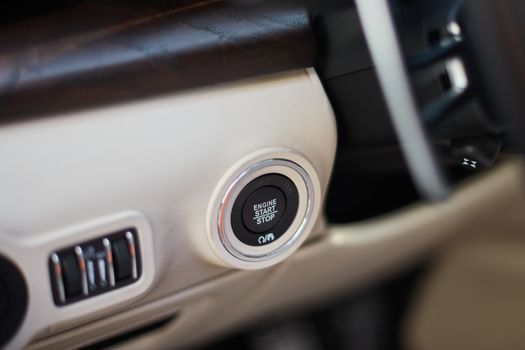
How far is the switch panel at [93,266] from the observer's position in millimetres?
685

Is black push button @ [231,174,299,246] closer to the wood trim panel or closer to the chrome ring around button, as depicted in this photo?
the chrome ring around button

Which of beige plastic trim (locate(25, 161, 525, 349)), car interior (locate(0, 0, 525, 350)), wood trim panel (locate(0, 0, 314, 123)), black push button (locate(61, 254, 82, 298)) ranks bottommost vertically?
beige plastic trim (locate(25, 161, 525, 349))

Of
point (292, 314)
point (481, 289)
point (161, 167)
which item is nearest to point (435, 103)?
point (161, 167)

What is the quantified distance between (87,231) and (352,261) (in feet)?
1.58

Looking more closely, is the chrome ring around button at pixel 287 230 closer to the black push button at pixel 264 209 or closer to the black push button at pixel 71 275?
the black push button at pixel 264 209

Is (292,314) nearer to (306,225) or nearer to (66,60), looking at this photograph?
(306,225)

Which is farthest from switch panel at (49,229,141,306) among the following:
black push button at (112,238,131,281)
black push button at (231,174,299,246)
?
black push button at (231,174,299,246)

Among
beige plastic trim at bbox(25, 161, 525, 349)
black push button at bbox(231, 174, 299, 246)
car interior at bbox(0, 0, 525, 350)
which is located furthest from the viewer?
beige plastic trim at bbox(25, 161, 525, 349)

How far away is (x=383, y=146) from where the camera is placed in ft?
2.60

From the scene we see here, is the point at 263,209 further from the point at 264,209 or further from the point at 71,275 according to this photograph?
the point at 71,275

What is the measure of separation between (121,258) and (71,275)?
0.16 feet

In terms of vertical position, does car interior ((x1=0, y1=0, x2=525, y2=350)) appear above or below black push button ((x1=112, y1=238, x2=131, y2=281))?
above

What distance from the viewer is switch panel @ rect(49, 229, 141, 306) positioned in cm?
68

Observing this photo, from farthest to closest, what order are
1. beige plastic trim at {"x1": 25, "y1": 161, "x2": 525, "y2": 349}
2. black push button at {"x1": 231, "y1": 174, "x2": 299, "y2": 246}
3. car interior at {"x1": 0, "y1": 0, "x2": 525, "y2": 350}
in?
1. beige plastic trim at {"x1": 25, "y1": 161, "x2": 525, "y2": 349}
2. black push button at {"x1": 231, "y1": 174, "x2": 299, "y2": 246}
3. car interior at {"x1": 0, "y1": 0, "x2": 525, "y2": 350}
